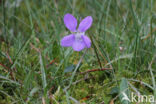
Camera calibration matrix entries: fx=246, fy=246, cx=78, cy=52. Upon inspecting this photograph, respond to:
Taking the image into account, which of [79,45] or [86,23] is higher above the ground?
[86,23]

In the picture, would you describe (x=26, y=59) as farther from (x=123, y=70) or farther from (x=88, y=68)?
(x=123, y=70)

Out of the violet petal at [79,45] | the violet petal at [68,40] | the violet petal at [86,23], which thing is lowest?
the violet petal at [79,45]

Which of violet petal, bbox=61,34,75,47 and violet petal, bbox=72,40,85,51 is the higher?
violet petal, bbox=61,34,75,47

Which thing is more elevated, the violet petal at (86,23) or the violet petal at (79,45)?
the violet petal at (86,23)

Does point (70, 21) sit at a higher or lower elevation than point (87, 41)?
higher

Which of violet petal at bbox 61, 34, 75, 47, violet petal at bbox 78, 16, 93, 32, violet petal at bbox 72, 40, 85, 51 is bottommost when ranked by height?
violet petal at bbox 72, 40, 85, 51

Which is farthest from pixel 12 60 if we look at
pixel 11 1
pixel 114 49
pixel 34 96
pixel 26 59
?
pixel 11 1

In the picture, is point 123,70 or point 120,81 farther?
point 123,70

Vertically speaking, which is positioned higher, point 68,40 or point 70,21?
point 70,21
